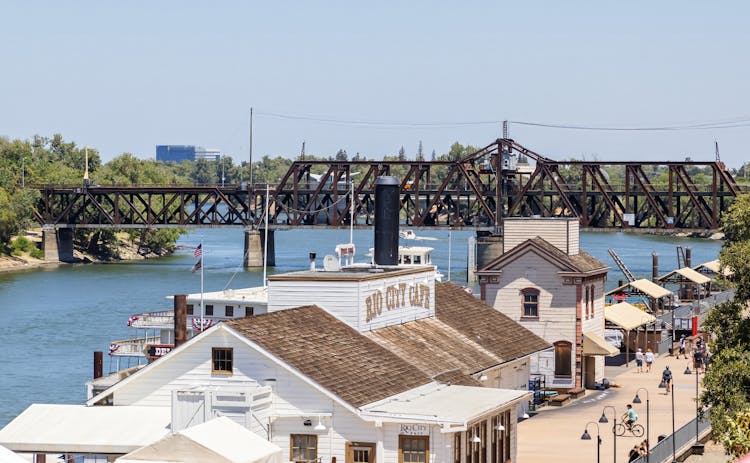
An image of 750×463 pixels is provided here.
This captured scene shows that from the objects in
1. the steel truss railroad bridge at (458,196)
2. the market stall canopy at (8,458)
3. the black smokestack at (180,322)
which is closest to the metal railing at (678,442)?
the black smokestack at (180,322)

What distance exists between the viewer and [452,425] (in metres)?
38.3

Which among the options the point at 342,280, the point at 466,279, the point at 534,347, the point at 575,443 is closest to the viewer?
the point at 342,280

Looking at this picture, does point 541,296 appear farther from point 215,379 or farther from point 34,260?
point 34,260

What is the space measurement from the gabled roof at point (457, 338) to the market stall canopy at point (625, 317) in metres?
14.8

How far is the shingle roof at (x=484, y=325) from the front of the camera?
56.0 m

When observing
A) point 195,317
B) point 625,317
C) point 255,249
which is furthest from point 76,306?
point 255,249

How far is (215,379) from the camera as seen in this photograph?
41438 mm

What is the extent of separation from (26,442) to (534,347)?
80.5 feet

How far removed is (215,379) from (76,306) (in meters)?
77.7

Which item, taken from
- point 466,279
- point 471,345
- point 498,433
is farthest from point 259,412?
point 466,279

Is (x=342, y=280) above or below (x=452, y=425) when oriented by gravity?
above

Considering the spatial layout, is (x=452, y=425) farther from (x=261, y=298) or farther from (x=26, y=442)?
(x=261, y=298)

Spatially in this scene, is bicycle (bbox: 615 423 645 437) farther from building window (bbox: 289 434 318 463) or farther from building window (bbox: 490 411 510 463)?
building window (bbox: 289 434 318 463)

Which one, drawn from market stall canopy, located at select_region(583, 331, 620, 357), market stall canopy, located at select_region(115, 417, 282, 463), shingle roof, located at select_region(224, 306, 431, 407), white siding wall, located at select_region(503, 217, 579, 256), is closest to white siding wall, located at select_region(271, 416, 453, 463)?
shingle roof, located at select_region(224, 306, 431, 407)
